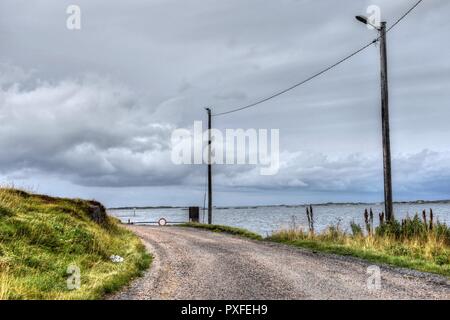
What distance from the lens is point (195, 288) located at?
996cm

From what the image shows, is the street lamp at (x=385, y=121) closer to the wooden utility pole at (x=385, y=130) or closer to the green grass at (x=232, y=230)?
the wooden utility pole at (x=385, y=130)

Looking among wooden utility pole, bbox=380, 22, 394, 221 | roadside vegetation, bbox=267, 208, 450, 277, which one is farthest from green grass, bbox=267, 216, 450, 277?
wooden utility pole, bbox=380, 22, 394, 221

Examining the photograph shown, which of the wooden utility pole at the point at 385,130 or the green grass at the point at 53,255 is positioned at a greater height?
the wooden utility pole at the point at 385,130

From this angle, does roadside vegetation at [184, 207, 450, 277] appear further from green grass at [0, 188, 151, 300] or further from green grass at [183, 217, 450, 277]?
green grass at [0, 188, 151, 300]

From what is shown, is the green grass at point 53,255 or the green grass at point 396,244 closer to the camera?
the green grass at point 53,255

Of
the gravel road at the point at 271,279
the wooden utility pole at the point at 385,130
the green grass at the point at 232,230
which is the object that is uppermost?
the wooden utility pole at the point at 385,130

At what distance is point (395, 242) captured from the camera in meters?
17.4

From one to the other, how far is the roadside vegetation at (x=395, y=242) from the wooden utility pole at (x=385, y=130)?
0.70 metres

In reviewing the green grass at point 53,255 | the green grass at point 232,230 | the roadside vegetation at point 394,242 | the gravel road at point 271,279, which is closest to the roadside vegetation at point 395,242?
the roadside vegetation at point 394,242

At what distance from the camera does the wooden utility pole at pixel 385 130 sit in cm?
1941

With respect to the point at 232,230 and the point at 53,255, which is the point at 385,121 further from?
the point at 53,255

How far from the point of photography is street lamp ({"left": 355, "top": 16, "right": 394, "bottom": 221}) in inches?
764

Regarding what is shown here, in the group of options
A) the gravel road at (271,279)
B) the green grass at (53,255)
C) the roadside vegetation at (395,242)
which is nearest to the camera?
the gravel road at (271,279)
